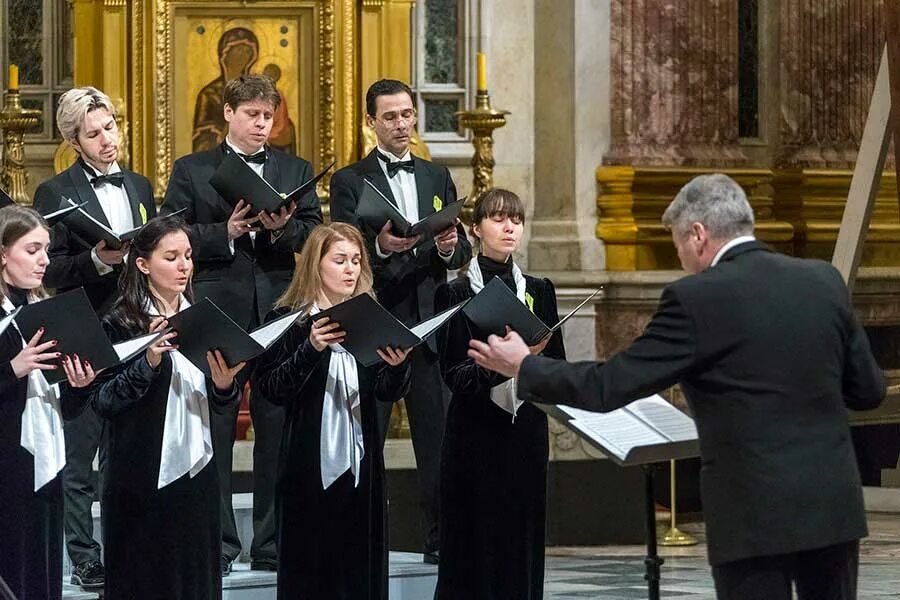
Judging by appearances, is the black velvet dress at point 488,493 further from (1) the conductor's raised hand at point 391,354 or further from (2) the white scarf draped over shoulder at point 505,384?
(1) the conductor's raised hand at point 391,354

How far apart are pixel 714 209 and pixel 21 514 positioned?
224 centimetres

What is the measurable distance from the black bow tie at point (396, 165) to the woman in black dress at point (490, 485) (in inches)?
30.8

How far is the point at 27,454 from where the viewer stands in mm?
5547

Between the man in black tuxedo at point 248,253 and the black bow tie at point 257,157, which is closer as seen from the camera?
the man in black tuxedo at point 248,253

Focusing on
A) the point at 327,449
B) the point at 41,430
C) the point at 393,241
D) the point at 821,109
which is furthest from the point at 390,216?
the point at 821,109

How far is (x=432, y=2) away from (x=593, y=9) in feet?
2.86

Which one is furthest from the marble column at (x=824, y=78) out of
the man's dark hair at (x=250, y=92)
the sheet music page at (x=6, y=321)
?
the sheet music page at (x=6, y=321)

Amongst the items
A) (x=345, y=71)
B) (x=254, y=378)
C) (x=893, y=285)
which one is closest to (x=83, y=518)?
(x=254, y=378)

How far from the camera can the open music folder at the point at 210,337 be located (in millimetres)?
5344

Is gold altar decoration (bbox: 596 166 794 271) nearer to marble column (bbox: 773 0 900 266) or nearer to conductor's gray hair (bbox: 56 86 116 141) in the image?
marble column (bbox: 773 0 900 266)

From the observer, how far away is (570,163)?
10602mm

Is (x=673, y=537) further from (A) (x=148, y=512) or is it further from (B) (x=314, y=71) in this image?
(A) (x=148, y=512)

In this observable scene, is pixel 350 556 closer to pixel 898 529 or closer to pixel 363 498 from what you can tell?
pixel 363 498

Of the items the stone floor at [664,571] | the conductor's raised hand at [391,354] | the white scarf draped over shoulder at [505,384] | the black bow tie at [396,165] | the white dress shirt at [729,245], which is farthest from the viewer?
the stone floor at [664,571]
